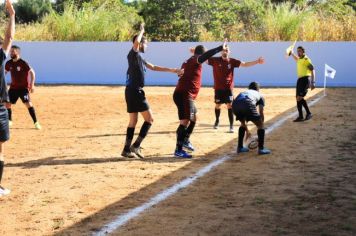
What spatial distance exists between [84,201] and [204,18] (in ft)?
80.5

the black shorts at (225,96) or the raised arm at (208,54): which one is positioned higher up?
the raised arm at (208,54)

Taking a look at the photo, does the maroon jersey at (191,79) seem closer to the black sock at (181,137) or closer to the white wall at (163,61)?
the black sock at (181,137)

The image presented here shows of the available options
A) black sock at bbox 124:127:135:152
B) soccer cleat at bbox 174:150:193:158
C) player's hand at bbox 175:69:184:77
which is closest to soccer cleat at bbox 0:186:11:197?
black sock at bbox 124:127:135:152

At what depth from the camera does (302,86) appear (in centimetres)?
1398

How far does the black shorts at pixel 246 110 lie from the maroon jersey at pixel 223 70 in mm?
2686

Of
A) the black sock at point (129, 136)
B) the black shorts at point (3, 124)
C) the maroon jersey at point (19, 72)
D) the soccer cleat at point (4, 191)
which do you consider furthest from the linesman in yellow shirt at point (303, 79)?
the black shorts at point (3, 124)

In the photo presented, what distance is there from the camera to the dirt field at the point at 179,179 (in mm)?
6160

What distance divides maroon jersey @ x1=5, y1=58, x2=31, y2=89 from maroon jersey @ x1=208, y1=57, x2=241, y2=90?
4.08m

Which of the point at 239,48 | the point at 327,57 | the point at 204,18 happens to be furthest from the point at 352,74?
the point at 204,18

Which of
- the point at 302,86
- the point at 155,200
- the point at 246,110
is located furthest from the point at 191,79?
the point at 302,86

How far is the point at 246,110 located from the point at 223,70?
2882 mm

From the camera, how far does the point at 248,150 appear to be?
400 inches

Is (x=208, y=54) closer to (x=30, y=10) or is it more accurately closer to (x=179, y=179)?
(x=179, y=179)

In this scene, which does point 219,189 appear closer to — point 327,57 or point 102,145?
point 102,145
